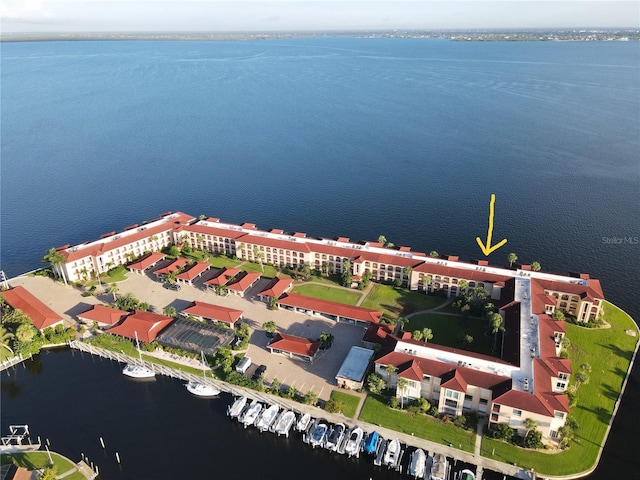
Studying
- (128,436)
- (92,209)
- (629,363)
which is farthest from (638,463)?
(92,209)

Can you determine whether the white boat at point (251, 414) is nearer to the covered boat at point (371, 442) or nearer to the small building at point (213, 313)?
the covered boat at point (371, 442)

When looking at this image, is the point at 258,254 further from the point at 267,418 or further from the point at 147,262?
the point at 267,418

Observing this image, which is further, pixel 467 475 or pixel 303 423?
pixel 303 423

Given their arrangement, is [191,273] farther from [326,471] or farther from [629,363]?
[629,363]

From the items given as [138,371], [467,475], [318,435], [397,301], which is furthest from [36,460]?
[397,301]

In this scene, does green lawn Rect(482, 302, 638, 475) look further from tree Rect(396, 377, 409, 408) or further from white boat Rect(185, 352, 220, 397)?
white boat Rect(185, 352, 220, 397)
